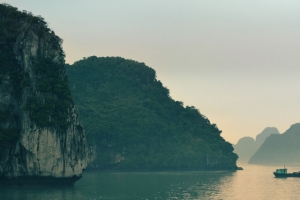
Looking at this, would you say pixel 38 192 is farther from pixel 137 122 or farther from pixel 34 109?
pixel 137 122

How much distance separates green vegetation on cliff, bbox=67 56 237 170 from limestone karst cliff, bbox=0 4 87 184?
5952 centimetres

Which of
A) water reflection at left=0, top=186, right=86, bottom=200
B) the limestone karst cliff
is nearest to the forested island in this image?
the limestone karst cliff

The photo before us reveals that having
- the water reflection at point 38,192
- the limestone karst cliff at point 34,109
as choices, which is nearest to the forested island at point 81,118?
the limestone karst cliff at point 34,109

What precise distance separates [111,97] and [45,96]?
84.5m

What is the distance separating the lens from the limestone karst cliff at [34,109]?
2506 inches

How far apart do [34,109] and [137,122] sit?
2939 inches

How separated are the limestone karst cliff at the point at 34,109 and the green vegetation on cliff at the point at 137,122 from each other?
195 feet

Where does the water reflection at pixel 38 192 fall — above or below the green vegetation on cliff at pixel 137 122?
below

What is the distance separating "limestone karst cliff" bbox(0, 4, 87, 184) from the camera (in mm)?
63656

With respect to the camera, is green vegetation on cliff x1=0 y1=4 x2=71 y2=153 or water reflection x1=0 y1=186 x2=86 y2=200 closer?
water reflection x1=0 y1=186 x2=86 y2=200

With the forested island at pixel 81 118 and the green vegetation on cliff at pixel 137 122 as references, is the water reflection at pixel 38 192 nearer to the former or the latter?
the forested island at pixel 81 118

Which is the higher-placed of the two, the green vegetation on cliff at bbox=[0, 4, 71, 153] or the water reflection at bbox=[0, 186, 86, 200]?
the green vegetation on cliff at bbox=[0, 4, 71, 153]

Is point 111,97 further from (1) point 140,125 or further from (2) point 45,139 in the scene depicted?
(2) point 45,139

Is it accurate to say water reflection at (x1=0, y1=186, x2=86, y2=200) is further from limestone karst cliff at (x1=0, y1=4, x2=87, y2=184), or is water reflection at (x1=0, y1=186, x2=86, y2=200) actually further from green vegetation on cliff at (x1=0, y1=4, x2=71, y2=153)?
green vegetation on cliff at (x1=0, y1=4, x2=71, y2=153)
